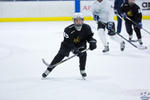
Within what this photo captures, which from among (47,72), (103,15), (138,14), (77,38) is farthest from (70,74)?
(138,14)

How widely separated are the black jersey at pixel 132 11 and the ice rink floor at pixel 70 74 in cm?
52

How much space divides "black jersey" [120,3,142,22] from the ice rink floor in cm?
52

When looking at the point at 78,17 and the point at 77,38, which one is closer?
the point at 78,17

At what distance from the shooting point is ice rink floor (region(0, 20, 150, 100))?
3713 mm

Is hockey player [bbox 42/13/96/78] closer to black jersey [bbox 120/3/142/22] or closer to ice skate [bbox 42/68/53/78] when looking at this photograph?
ice skate [bbox 42/68/53/78]

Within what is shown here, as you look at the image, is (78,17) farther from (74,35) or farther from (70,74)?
(70,74)

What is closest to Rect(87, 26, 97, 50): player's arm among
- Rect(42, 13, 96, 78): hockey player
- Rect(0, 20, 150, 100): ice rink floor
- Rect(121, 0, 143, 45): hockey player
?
Rect(42, 13, 96, 78): hockey player

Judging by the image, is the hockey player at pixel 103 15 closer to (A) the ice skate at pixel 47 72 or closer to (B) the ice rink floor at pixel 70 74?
(B) the ice rink floor at pixel 70 74

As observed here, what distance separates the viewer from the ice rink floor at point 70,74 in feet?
12.2

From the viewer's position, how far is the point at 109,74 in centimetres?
457

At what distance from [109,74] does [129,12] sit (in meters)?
2.10

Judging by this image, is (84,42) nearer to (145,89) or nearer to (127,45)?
(145,89)

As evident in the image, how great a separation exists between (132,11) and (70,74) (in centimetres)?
223

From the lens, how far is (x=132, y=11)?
20.8 feet
